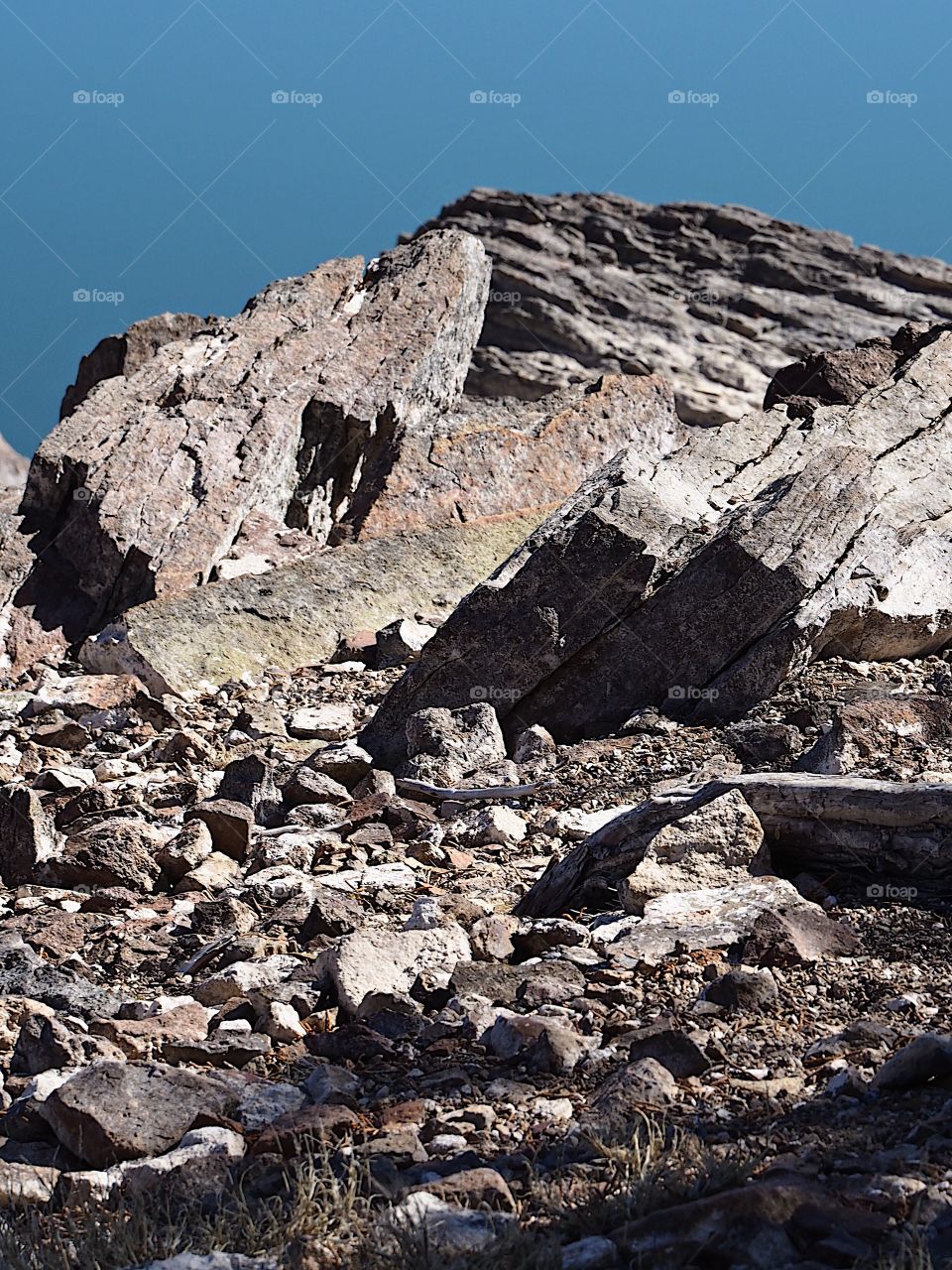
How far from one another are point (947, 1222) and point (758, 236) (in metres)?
38.8

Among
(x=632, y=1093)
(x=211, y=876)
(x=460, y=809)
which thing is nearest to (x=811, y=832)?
(x=460, y=809)

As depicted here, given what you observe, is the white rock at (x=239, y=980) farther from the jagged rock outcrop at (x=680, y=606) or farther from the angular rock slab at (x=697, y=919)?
the jagged rock outcrop at (x=680, y=606)

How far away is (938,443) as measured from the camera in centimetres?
1167

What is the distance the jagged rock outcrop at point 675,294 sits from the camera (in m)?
32.8

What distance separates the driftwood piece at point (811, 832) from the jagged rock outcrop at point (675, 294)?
82.9ft

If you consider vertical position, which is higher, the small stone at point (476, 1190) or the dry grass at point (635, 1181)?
the dry grass at point (635, 1181)

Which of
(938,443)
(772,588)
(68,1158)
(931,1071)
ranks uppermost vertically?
(938,443)

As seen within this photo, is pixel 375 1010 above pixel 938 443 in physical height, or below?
below

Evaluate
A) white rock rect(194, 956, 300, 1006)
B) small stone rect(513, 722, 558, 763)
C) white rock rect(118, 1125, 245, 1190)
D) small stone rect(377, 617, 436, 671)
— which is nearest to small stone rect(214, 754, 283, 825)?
small stone rect(513, 722, 558, 763)

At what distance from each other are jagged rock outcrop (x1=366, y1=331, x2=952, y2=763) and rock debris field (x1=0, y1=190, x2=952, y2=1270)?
0.10 ft

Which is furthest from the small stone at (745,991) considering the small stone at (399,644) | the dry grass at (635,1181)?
the small stone at (399,644)

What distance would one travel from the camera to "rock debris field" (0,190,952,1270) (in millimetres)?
3646

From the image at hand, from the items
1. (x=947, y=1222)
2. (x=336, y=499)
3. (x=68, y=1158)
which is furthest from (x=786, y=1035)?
(x=336, y=499)

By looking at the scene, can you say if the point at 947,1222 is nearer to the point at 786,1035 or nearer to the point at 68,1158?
the point at 786,1035
